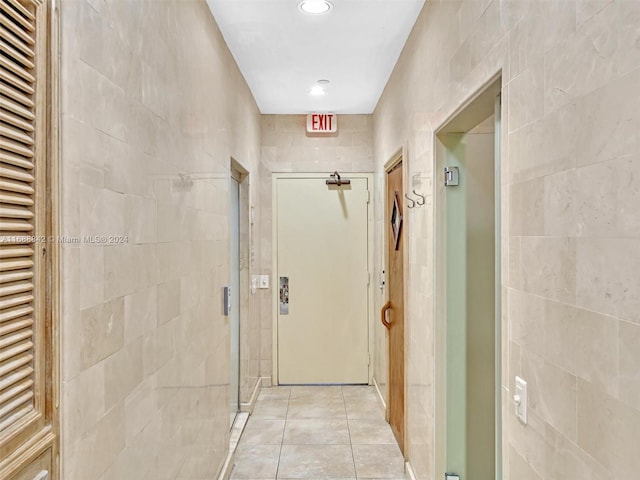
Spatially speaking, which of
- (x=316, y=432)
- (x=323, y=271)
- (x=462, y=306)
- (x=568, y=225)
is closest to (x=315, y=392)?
(x=316, y=432)

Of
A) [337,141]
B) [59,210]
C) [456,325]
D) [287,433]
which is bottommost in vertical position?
[287,433]

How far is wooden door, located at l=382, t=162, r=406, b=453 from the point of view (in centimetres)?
312

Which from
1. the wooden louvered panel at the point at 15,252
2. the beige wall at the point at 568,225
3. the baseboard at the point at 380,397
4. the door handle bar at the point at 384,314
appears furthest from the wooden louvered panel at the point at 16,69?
the baseboard at the point at 380,397

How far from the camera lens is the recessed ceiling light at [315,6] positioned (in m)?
2.30

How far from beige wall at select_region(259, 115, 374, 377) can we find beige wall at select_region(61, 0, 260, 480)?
188cm

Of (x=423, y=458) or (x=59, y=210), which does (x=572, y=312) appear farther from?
(x=423, y=458)

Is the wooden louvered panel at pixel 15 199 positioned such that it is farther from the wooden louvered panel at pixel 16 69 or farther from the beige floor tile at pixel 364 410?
the beige floor tile at pixel 364 410

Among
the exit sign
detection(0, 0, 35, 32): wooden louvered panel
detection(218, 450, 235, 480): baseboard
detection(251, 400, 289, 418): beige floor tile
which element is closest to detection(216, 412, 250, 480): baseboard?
detection(218, 450, 235, 480): baseboard

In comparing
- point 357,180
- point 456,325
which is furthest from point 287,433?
point 357,180

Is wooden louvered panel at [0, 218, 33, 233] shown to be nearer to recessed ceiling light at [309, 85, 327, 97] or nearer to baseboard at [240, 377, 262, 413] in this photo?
recessed ceiling light at [309, 85, 327, 97]

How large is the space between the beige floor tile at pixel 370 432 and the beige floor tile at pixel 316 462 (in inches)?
6.4

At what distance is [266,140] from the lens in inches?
176

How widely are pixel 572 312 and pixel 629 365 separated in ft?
0.65

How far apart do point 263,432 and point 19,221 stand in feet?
9.67
